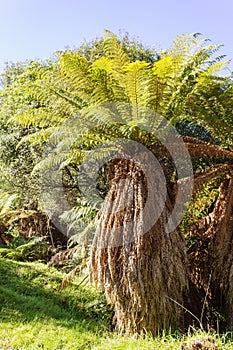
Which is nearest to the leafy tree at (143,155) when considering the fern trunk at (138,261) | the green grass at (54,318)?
the fern trunk at (138,261)

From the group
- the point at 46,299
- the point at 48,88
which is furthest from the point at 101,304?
the point at 48,88

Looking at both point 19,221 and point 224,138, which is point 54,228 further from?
point 224,138

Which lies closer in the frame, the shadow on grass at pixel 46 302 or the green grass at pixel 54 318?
the green grass at pixel 54 318

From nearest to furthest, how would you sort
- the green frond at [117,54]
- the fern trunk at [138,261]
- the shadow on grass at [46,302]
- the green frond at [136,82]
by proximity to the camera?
the green frond at [136,82] < the fern trunk at [138,261] < the green frond at [117,54] < the shadow on grass at [46,302]

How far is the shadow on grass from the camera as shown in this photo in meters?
4.26

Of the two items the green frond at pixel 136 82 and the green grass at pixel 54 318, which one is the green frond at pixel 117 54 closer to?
the green frond at pixel 136 82

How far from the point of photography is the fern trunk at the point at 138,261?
3.70 meters

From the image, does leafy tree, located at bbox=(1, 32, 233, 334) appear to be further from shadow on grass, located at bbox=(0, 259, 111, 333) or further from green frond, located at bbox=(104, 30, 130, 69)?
shadow on grass, located at bbox=(0, 259, 111, 333)

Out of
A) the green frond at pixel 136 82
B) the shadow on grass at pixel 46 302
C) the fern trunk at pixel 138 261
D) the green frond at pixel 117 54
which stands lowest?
the shadow on grass at pixel 46 302

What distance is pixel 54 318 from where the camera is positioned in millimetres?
4312

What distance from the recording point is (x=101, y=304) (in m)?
4.73

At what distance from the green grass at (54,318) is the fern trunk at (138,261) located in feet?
0.77

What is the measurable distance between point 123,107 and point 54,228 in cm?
548

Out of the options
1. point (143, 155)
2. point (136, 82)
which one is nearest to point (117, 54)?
point (136, 82)
